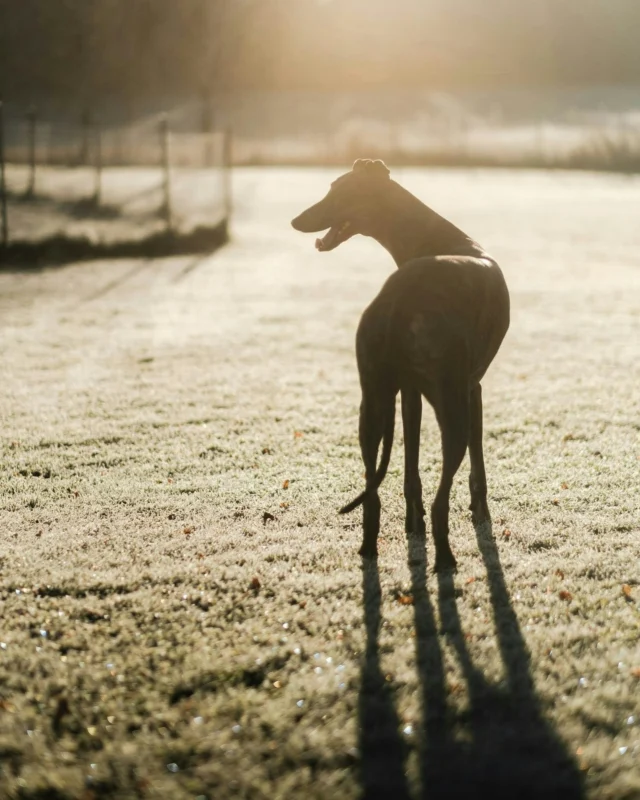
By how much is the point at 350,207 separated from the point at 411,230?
1.07ft

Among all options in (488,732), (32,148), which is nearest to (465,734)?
(488,732)

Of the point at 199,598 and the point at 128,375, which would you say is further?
the point at 128,375

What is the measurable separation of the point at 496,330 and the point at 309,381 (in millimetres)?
3640

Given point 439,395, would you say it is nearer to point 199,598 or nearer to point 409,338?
point 409,338

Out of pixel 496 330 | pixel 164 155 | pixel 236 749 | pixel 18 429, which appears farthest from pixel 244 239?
pixel 236 749

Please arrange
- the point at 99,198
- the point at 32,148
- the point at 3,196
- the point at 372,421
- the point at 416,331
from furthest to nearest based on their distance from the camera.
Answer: the point at 99,198, the point at 32,148, the point at 3,196, the point at 372,421, the point at 416,331

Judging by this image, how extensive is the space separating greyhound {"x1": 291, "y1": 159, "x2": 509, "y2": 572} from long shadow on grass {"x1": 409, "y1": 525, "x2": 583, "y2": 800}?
65cm

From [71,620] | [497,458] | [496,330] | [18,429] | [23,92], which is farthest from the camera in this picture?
[23,92]

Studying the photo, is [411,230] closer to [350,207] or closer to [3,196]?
[350,207]

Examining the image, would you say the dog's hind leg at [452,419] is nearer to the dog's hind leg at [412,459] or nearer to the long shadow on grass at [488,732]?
the dog's hind leg at [412,459]

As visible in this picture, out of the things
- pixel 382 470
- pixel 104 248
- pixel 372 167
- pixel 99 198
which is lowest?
pixel 382 470

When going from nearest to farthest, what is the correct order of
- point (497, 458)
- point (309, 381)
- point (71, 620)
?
point (71, 620) → point (497, 458) → point (309, 381)

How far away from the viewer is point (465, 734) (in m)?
3.02

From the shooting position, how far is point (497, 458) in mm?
6023
